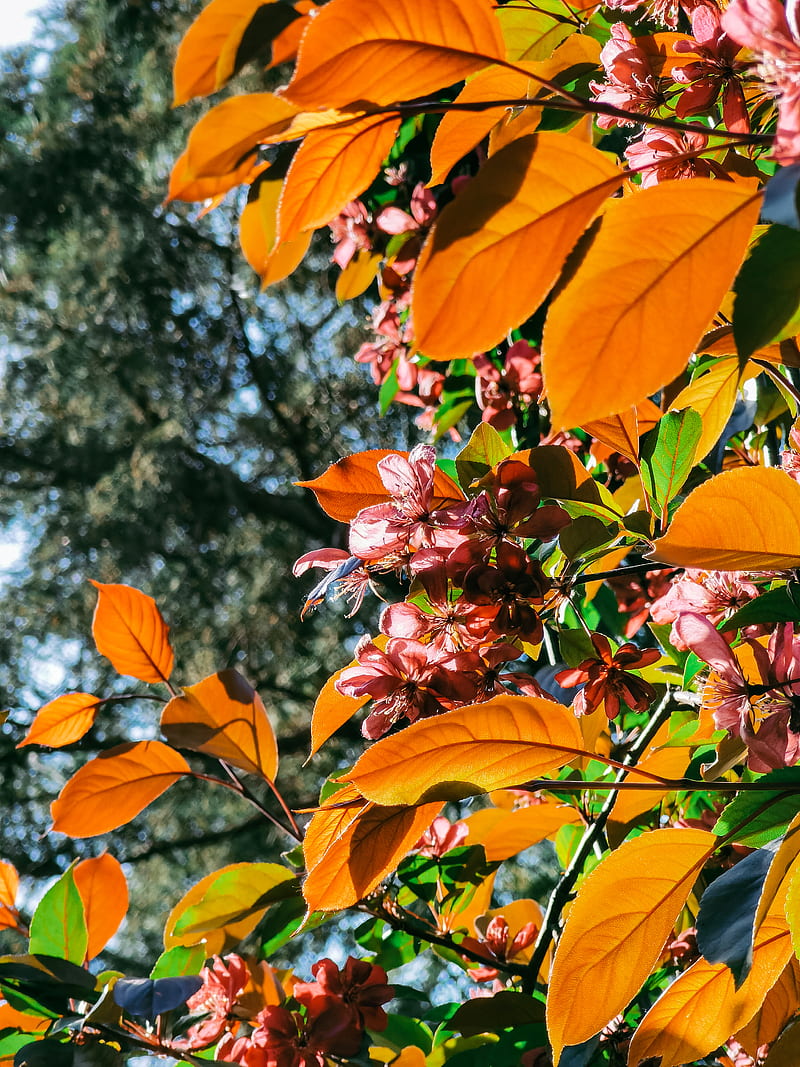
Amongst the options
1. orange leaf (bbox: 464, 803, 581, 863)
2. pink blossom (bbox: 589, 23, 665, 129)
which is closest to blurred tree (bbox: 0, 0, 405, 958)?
orange leaf (bbox: 464, 803, 581, 863)

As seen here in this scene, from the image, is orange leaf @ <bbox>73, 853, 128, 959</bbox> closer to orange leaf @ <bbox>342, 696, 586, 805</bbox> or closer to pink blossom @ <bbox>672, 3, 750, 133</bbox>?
orange leaf @ <bbox>342, 696, 586, 805</bbox>

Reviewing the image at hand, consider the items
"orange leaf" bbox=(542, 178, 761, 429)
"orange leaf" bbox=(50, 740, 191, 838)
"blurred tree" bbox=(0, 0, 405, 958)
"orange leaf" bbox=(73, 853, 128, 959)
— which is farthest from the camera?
"blurred tree" bbox=(0, 0, 405, 958)

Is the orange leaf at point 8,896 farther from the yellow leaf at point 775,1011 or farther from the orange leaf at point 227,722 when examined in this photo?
the yellow leaf at point 775,1011

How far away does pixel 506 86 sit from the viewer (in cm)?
46

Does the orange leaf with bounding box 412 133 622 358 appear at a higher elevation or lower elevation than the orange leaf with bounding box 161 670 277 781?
higher

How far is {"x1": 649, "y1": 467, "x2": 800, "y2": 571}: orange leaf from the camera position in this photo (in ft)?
1.31

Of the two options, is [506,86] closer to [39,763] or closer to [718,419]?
[718,419]

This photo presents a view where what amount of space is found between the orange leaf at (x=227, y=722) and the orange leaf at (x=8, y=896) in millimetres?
321

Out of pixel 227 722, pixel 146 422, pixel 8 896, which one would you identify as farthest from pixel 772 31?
pixel 146 422

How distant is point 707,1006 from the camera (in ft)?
1.65

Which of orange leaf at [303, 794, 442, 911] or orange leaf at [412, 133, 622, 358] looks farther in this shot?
orange leaf at [303, 794, 442, 911]

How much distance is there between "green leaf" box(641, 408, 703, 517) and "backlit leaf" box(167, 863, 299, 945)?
18.4 inches

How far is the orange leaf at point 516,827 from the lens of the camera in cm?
95

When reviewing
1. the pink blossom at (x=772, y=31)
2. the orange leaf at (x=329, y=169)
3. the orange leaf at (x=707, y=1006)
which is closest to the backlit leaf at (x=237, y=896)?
the orange leaf at (x=707, y=1006)
